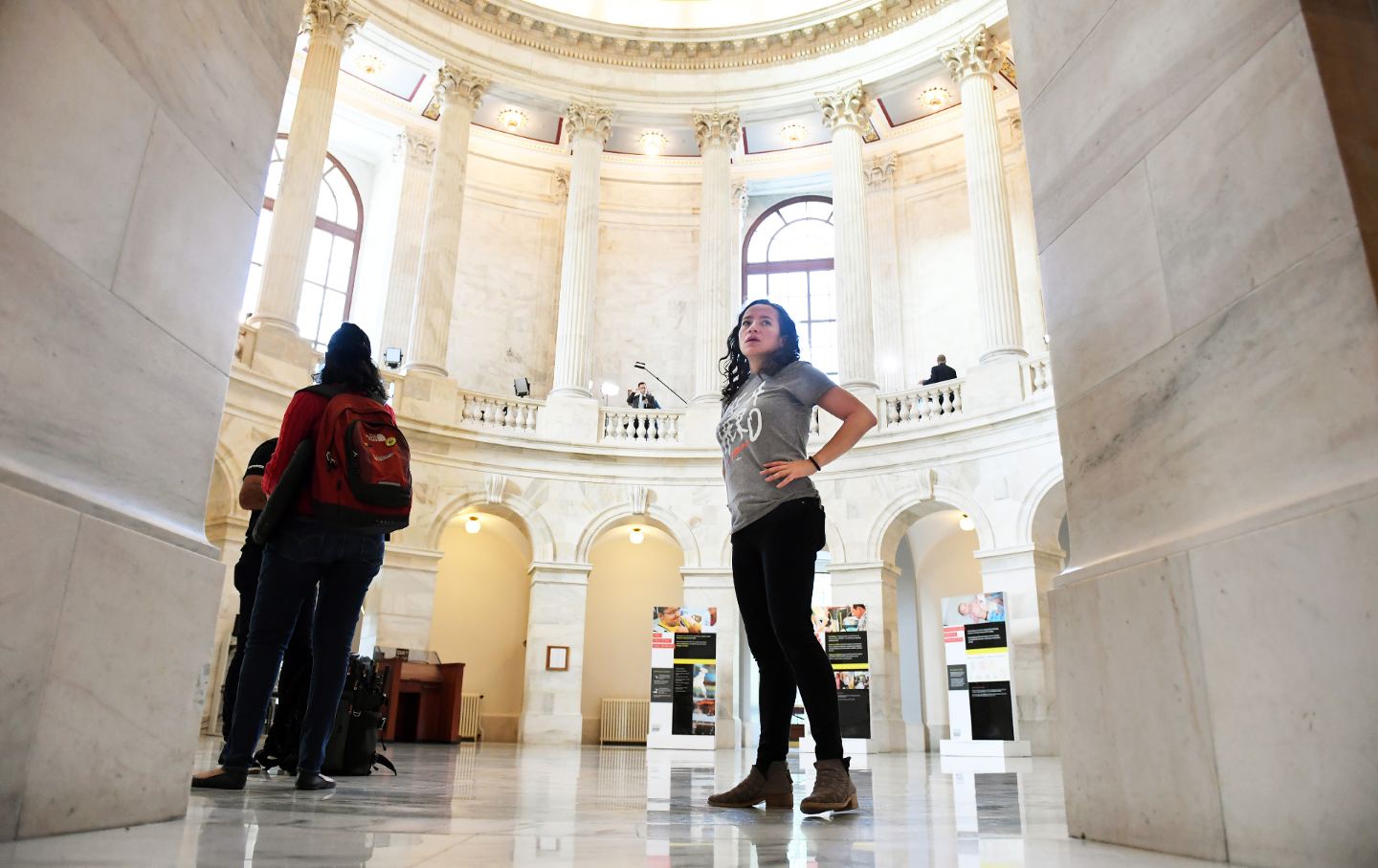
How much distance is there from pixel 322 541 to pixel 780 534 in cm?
194

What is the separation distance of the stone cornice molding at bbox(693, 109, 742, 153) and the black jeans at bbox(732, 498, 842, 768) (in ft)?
57.5

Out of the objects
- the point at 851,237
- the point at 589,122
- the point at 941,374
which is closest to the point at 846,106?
the point at 851,237

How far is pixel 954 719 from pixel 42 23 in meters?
12.7

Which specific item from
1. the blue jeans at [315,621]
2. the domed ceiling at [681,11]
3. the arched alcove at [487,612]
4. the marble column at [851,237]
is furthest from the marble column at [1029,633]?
the domed ceiling at [681,11]

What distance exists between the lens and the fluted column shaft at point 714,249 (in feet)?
60.7

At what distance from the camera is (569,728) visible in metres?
16.2

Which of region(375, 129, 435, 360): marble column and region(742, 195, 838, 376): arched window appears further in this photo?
region(742, 195, 838, 376): arched window

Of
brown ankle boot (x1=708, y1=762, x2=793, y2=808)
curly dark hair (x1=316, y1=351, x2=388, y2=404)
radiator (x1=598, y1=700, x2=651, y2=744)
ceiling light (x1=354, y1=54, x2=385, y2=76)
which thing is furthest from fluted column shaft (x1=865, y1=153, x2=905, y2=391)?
brown ankle boot (x1=708, y1=762, x2=793, y2=808)

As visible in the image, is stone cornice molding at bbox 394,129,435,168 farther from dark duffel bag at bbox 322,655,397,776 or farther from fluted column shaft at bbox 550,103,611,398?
dark duffel bag at bbox 322,655,397,776

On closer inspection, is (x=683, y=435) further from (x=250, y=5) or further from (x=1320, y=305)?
(x=1320, y=305)

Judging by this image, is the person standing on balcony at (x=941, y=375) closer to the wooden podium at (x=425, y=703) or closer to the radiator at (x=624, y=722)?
the radiator at (x=624, y=722)

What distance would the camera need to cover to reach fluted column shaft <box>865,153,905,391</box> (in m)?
21.3

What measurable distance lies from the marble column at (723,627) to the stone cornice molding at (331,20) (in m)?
11.6

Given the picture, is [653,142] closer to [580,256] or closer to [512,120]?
[512,120]
